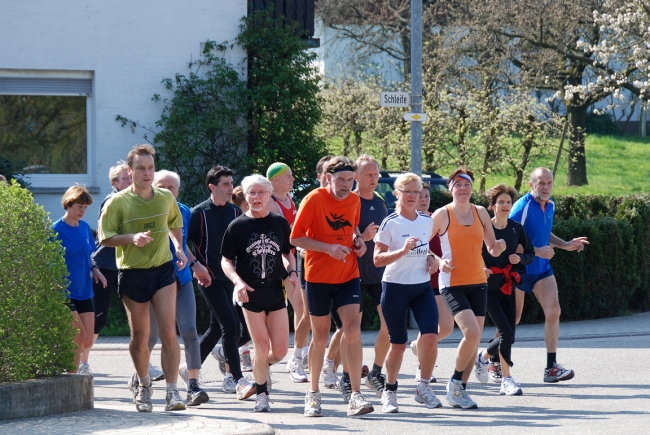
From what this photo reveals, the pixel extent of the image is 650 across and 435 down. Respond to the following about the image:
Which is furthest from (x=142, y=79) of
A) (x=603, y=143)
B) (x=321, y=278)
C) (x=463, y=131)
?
(x=603, y=143)

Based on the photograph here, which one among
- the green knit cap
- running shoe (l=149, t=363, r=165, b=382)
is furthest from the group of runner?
the green knit cap

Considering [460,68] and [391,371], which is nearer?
[391,371]

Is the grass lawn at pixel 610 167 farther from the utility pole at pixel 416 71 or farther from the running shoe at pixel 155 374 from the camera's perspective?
the running shoe at pixel 155 374

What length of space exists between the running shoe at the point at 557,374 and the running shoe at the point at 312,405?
2.53m

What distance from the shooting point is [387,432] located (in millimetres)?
7148

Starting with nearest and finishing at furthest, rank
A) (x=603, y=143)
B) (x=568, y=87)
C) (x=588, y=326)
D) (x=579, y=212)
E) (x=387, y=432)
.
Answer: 1. (x=387, y=432)
2. (x=588, y=326)
3. (x=579, y=212)
4. (x=568, y=87)
5. (x=603, y=143)

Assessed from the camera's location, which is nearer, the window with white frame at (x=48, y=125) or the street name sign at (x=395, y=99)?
the street name sign at (x=395, y=99)

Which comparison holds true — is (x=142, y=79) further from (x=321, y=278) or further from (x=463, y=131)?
(x=463, y=131)

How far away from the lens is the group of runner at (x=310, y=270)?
301 inches

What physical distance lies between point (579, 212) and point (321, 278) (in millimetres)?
8705

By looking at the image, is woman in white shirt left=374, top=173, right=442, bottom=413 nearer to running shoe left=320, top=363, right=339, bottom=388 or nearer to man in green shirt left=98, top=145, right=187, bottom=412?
running shoe left=320, top=363, right=339, bottom=388

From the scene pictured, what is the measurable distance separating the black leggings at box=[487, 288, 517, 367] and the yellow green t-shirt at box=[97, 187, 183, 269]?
2.96m

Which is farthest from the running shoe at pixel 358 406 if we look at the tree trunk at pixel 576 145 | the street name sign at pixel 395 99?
the tree trunk at pixel 576 145

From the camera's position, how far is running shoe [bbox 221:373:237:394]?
29.5 feet
